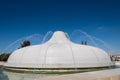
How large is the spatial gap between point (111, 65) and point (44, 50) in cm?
791

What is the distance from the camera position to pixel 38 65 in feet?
52.7

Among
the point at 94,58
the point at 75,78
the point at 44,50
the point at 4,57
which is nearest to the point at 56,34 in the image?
the point at 44,50

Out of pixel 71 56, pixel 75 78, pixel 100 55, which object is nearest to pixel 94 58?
pixel 100 55

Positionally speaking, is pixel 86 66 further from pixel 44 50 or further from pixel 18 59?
pixel 18 59

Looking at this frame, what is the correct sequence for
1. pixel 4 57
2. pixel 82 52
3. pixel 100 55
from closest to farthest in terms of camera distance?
pixel 82 52, pixel 100 55, pixel 4 57

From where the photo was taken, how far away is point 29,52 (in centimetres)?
1795

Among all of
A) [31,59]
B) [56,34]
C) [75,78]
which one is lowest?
[75,78]

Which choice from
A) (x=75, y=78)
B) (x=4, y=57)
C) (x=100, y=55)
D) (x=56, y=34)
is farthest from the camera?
(x=4, y=57)

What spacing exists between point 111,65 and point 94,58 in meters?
2.77

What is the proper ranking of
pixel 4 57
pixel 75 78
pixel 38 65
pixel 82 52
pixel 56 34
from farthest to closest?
1. pixel 4 57
2. pixel 56 34
3. pixel 82 52
4. pixel 38 65
5. pixel 75 78

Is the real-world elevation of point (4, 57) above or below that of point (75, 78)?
above

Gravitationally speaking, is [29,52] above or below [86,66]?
above

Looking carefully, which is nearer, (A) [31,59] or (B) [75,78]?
(B) [75,78]

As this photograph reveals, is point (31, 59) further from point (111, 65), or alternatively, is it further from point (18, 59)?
point (111, 65)
